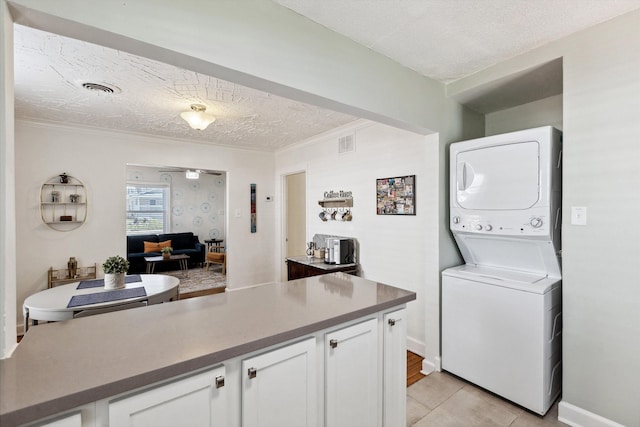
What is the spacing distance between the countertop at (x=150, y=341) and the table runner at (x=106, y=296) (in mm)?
1353

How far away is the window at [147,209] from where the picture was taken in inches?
280

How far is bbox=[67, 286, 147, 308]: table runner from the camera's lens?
2314mm

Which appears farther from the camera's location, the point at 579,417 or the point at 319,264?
the point at 319,264

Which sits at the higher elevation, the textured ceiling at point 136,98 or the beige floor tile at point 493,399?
the textured ceiling at point 136,98

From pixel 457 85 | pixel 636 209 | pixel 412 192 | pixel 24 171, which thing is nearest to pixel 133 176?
pixel 24 171

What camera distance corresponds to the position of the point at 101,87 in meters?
2.57

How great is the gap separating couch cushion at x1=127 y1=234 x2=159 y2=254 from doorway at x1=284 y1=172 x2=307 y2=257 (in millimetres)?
3631

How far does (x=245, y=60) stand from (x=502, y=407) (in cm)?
274

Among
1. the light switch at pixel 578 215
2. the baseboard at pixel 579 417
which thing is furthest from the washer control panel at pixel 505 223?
the baseboard at pixel 579 417

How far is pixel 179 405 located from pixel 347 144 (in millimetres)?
3316

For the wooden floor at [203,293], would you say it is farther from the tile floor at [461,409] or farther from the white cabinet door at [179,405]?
the white cabinet door at [179,405]

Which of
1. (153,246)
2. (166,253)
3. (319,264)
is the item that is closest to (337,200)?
(319,264)

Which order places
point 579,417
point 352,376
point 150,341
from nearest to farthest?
point 150,341, point 352,376, point 579,417

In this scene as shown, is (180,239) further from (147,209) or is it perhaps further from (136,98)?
(136,98)
